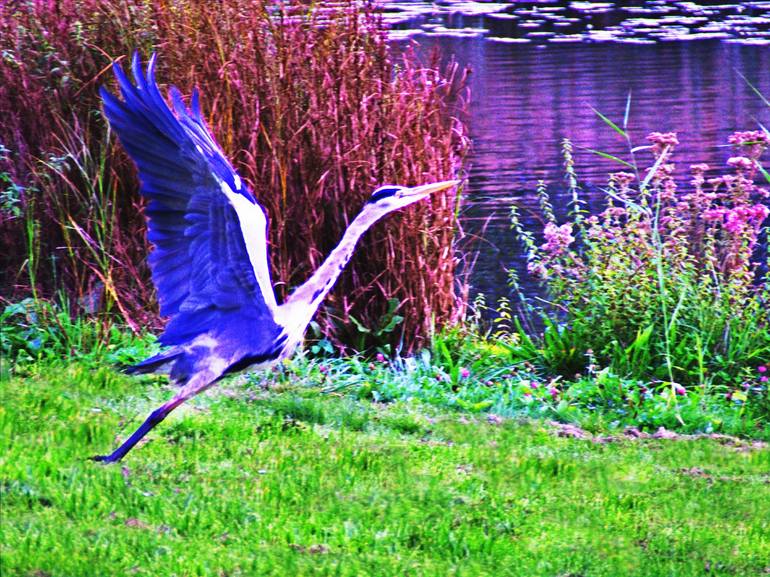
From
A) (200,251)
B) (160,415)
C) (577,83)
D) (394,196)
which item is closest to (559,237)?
(394,196)

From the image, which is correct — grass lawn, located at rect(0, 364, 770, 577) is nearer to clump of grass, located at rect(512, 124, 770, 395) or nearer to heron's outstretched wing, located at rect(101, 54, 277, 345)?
heron's outstretched wing, located at rect(101, 54, 277, 345)

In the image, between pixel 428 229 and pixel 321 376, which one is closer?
pixel 321 376

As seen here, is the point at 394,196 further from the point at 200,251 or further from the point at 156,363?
the point at 156,363

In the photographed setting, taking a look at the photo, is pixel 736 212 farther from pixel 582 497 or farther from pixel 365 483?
pixel 365 483

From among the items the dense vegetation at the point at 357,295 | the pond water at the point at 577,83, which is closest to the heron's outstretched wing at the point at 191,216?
the dense vegetation at the point at 357,295

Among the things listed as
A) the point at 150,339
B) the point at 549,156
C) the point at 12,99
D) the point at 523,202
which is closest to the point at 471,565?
the point at 150,339

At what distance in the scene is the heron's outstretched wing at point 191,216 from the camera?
14.9 feet

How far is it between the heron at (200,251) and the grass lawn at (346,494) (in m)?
0.39

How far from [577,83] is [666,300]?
944cm

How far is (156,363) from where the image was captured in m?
4.90

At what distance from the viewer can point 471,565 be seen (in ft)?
14.0

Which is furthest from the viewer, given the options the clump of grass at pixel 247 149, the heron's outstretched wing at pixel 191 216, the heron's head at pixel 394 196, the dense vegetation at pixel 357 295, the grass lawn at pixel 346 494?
the clump of grass at pixel 247 149

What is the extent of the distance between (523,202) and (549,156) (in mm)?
1749

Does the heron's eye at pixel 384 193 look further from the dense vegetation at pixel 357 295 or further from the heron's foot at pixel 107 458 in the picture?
the heron's foot at pixel 107 458
